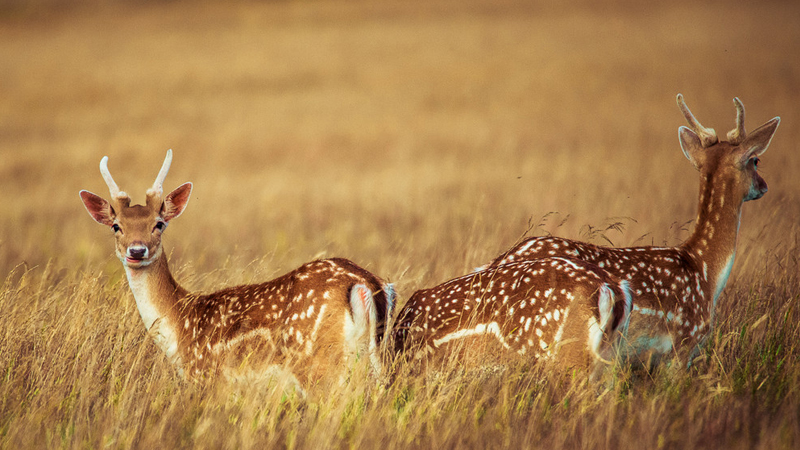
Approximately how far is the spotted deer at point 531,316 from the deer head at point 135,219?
172 cm

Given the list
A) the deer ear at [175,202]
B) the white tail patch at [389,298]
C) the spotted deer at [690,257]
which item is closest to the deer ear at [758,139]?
the spotted deer at [690,257]

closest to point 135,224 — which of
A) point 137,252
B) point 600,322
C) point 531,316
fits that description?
point 137,252

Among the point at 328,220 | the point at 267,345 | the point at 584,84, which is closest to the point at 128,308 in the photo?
the point at 267,345

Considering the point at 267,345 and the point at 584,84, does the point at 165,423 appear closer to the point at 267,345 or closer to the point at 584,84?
the point at 267,345

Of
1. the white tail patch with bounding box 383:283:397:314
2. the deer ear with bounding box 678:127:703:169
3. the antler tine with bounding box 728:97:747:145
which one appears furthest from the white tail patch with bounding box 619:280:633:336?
the antler tine with bounding box 728:97:747:145

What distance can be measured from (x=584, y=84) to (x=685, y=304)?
2033 cm

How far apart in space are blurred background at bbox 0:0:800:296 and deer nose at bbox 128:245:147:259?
115 cm

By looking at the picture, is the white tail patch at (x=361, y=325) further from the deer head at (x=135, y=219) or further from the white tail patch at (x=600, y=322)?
the deer head at (x=135, y=219)

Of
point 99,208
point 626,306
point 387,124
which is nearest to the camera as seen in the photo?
point 626,306

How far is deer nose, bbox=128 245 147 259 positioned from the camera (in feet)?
17.0

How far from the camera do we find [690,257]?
5.23 m

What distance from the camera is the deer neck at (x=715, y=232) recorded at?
529 centimetres

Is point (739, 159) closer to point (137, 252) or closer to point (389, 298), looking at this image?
point (389, 298)

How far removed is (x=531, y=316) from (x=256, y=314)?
153 centimetres
